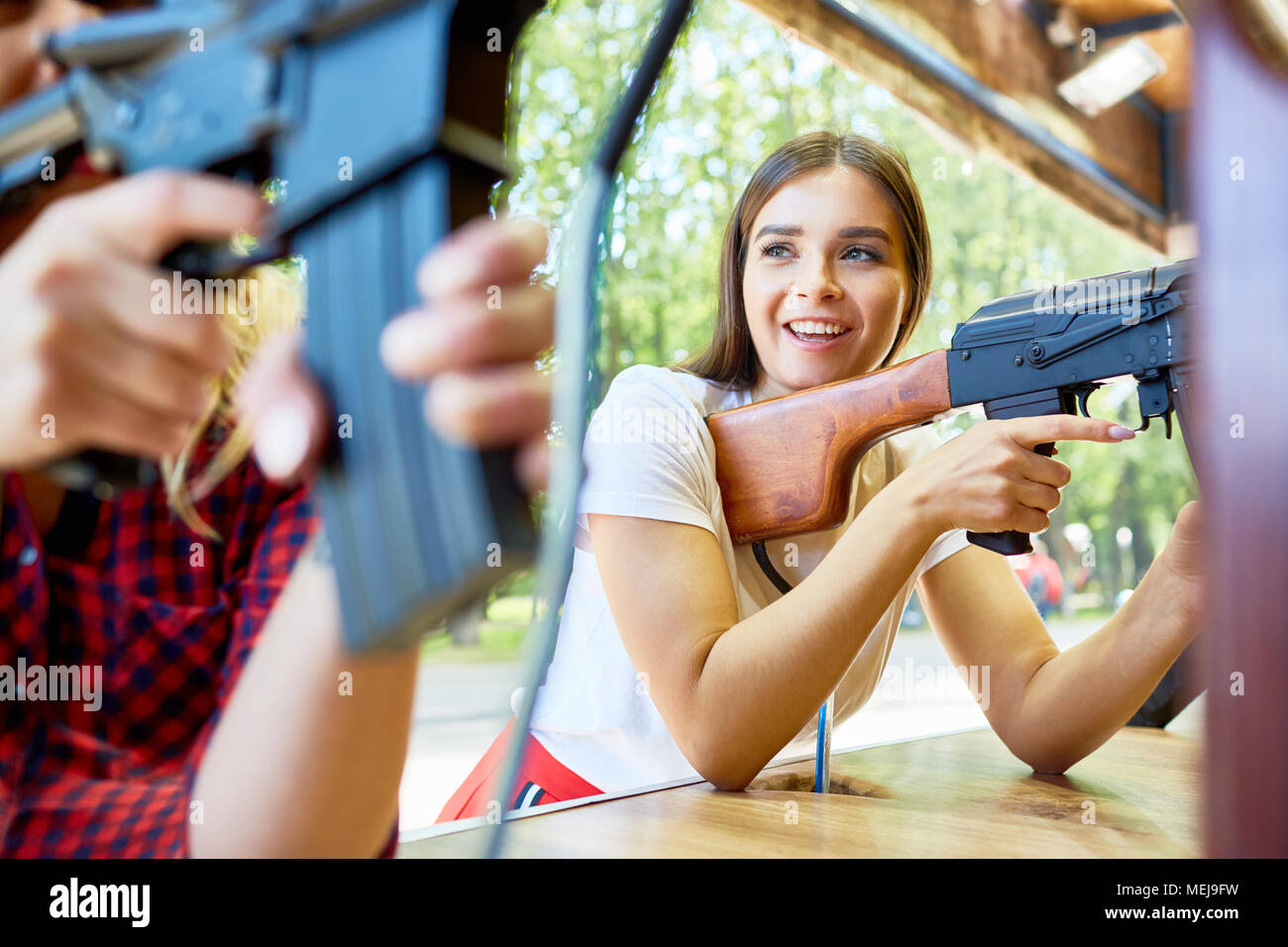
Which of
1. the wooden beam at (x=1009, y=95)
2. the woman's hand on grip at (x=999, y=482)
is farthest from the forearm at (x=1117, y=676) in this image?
the wooden beam at (x=1009, y=95)

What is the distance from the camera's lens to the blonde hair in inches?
9.1

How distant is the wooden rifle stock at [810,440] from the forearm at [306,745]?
37 cm

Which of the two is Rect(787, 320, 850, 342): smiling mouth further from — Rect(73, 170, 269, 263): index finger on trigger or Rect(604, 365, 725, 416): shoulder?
Rect(73, 170, 269, 263): index finger on trigger

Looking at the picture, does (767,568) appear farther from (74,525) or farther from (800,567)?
(74,525)

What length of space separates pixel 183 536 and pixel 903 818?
0.29 metres

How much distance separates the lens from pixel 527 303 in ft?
0.37

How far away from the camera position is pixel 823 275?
2.10 ft

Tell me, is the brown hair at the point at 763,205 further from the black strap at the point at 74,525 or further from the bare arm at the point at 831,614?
the black strap at the point at 74,525

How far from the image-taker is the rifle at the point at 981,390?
1.49 ft

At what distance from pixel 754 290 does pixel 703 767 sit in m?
0.33

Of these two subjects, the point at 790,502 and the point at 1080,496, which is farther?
the point at 1080,496

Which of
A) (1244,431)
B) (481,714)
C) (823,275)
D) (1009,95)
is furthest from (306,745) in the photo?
(1009,95)
